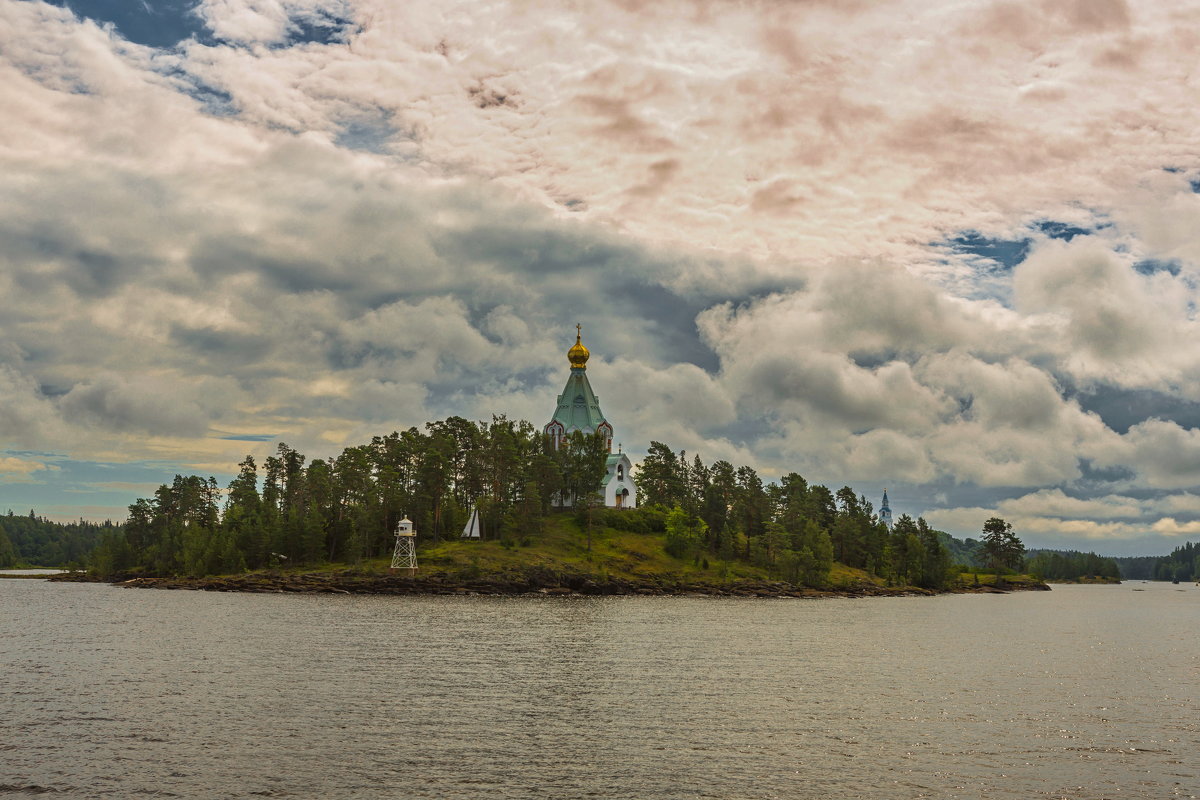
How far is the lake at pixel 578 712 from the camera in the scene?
3669 centimetres

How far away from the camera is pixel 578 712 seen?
164ft

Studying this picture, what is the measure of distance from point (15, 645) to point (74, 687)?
29034 millimetres

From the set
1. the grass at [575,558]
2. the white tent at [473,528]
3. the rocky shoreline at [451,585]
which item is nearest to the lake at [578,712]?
the rocky shoreline at [451,585]

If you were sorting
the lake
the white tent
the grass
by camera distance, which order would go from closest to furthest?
the lake
the grass
the white tent

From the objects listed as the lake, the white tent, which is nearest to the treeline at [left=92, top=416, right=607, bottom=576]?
the white tent

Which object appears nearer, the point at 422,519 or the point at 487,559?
the point at 487,559

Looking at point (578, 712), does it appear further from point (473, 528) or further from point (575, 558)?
point (473, 528)

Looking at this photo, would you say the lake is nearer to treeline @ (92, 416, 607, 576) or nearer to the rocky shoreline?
the rocky shoreline

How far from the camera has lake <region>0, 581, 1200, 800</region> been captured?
120ft

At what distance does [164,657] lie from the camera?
69250 millimetres

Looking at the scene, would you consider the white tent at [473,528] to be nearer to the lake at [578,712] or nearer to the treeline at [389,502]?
the treeline at [389,502]

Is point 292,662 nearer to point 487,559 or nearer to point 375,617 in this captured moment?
point 375,617

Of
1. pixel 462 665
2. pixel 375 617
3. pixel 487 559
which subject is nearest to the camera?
pixel 462 665

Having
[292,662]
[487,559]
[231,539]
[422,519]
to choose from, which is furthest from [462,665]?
[231,539]
